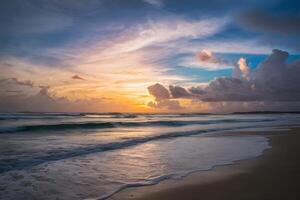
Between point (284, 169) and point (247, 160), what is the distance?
1.58 metres

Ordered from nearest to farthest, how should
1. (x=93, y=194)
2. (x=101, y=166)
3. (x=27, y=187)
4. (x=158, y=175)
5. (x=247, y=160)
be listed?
(x=93, y=194), (x=27, y=187), (x=158, y=175), (x=101, y=166), (x=247, y=160)

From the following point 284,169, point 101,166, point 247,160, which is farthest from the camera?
point 247,160

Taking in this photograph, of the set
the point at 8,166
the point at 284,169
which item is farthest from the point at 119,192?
the point at 284,169

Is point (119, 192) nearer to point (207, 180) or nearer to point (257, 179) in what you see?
point (207, 180)

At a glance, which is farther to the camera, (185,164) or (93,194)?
(185,164)

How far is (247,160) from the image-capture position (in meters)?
8.63

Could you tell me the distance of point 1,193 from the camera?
507 centimetres

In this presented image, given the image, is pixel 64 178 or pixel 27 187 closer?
pixel 27 187

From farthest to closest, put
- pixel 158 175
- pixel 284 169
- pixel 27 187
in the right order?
pixel 284 169 < pixel 158 175 < pixel 27 187

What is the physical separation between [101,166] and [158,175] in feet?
6.18

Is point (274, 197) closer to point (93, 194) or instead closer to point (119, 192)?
point (119, 192)

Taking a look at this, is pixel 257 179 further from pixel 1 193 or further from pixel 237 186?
pixel 1 193

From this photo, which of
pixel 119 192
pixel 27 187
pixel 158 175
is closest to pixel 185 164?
pixel 158 175

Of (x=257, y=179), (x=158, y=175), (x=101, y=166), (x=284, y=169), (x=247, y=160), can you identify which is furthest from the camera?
(x=247, y=160)
